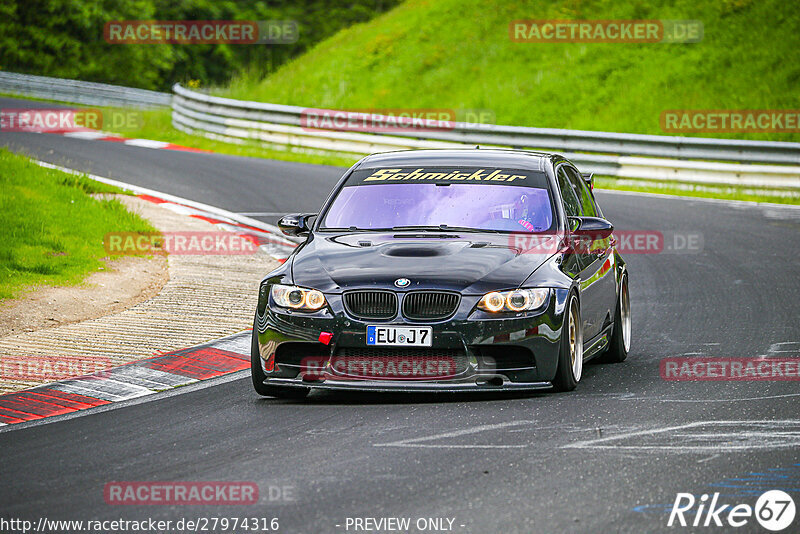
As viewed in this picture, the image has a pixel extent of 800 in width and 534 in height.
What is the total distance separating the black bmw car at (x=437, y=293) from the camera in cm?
779

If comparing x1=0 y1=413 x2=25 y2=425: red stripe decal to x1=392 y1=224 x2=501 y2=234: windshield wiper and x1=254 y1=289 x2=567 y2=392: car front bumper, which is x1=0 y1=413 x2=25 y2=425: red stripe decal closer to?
x1=254 y1=289 x2=567 y2=392: car front bumper

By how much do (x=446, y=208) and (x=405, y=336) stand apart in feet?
5.30

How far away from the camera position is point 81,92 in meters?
39.8

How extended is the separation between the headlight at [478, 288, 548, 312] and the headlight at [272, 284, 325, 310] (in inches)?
40.7

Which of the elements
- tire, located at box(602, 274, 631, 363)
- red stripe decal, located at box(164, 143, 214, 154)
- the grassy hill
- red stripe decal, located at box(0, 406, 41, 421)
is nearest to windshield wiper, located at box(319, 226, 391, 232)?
tire, located at box(602, 274, 631, 363)

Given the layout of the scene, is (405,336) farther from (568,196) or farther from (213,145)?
(213,145)

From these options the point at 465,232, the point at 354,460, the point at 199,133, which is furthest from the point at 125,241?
the point at 199,133

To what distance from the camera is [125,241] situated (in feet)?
49.6

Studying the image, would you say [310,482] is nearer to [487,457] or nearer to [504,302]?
[487,457]

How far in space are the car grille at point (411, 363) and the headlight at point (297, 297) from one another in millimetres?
436

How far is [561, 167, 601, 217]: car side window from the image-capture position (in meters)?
10.2

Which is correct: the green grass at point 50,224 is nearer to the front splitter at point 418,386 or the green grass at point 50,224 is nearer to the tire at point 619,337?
the front splitter at point 418,386

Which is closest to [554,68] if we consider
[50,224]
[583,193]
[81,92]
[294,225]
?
[81,92]

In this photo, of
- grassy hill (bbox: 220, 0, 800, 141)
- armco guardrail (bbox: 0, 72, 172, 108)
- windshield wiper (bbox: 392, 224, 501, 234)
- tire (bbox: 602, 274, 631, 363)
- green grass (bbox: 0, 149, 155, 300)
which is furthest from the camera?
armco guardrail (bbox: 0, 72, 172, 108)
